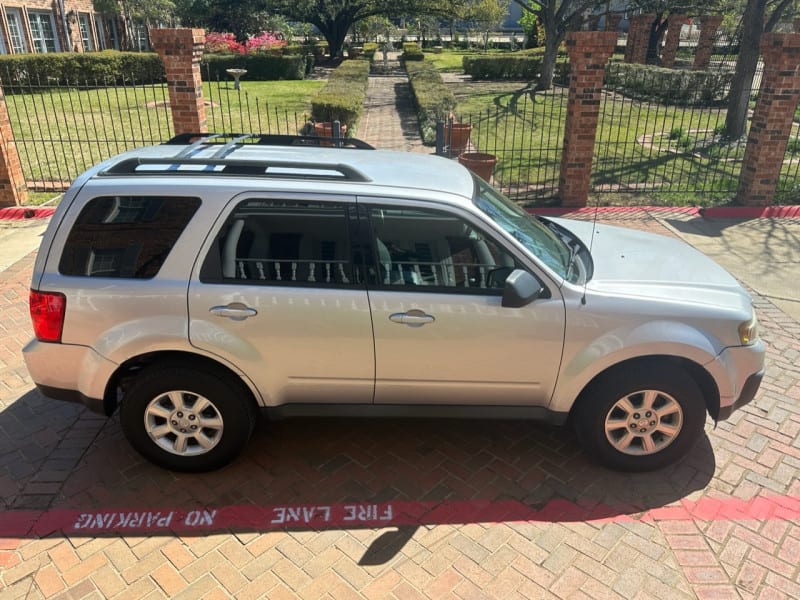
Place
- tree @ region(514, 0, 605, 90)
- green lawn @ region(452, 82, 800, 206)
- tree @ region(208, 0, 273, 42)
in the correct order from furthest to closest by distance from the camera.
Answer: tree @ region(208, 0, 273, 42) < tree @ region(514, 0, 605, 90) < green lawn @ region(452, 82, 800, 206)

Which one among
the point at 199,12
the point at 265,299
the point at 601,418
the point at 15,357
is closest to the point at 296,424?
the point at 265,299

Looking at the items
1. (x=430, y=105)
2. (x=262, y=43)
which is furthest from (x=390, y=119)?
(x=262, y=43)

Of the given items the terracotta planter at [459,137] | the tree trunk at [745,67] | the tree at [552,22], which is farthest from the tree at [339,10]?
the terracotta planter at [459,137]

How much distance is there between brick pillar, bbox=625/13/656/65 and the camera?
32.3 meters

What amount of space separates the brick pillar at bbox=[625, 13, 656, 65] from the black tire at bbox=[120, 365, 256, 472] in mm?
34231

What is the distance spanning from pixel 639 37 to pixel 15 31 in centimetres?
3003

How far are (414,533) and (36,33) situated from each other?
30977 millimetres

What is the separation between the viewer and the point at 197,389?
3463 mm

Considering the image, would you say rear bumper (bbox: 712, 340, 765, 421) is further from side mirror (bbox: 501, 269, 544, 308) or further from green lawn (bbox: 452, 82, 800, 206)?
green lawn (bbox: 452, 82, 800, 206)

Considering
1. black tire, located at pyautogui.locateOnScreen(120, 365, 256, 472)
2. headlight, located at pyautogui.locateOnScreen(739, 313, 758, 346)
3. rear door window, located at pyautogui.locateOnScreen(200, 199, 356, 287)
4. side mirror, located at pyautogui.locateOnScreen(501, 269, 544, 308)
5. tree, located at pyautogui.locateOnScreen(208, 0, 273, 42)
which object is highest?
tree, located at pyautogui.locateOnScreen(208, 0, 273, 42)

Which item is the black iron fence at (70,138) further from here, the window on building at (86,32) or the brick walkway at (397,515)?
the window on building at (86,32)

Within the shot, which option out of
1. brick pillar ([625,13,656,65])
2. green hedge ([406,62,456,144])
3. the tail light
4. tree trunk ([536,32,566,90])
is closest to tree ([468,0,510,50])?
brick pillar ([625,13,656,65])

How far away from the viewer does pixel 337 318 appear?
3.38m

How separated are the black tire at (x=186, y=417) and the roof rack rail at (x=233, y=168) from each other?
1.14 metres
